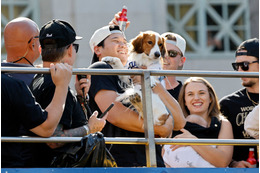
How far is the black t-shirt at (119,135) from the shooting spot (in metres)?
5.67

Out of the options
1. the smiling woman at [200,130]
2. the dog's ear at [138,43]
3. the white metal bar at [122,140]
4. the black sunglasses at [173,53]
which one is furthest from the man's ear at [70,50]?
the black sunglasses at [173,53]

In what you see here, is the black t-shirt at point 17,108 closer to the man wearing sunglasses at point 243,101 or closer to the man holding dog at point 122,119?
the man holding dog at point 122,119

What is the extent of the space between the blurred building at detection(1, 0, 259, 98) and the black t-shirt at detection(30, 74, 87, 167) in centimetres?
986

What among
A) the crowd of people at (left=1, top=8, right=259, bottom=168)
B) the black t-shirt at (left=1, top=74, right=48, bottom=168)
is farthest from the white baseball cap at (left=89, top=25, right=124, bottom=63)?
the black t-shirt at (left=1, top=74, right=48, bottom=168)

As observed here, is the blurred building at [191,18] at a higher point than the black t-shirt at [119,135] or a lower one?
higher

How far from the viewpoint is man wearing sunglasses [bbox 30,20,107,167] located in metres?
5.21

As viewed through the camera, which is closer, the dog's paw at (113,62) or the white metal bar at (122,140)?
the white metal bar at (122,140)

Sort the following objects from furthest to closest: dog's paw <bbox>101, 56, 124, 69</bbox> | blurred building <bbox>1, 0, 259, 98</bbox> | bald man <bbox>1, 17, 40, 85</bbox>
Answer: blurred building <bbox>1, 0, 259, 98</bbox>, dog's paw <bbox>101, 56, 124, 69</bbox>, bald man <bbox>1, 17, 40, 85</bbox>

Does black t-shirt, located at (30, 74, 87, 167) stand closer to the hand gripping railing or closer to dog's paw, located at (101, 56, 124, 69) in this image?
the hand gripping railing

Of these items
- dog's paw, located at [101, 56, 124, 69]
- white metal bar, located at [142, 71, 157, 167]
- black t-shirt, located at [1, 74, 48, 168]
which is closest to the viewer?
black t-shirt, located at [1, 74, 48, 168]

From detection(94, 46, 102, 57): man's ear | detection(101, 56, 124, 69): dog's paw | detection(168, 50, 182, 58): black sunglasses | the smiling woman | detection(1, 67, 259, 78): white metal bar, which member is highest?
detection(94, 46, 102, 57): man's ear

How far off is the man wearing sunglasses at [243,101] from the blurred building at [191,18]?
8038mm

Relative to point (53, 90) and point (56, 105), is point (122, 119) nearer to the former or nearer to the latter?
point (53, 90)

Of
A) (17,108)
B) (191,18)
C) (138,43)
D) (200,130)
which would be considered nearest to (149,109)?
(17,108)
